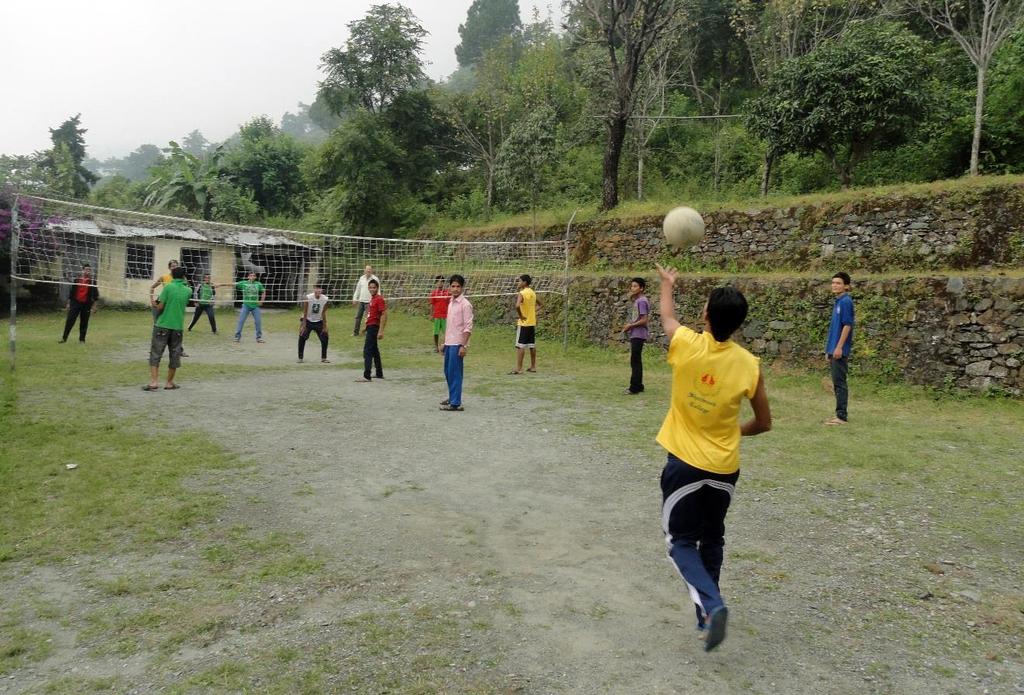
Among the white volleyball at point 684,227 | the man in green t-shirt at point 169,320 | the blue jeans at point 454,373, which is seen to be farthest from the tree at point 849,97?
the man in green t-shirt at point 169,320

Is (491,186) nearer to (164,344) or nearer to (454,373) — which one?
(164,344)

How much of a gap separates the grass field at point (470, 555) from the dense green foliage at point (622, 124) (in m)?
9.86

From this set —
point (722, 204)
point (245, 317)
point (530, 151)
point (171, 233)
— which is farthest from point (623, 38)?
point (171, 233)

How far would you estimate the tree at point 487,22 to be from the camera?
220ft

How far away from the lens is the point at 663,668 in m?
3.02

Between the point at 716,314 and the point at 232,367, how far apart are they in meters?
10.7

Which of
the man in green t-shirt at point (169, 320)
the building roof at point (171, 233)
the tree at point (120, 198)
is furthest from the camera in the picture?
the tree at point (120, 198)

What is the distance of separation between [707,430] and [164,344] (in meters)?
8.47

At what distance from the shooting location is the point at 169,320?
9406 mm

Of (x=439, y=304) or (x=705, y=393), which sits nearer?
(x=705, y=393)

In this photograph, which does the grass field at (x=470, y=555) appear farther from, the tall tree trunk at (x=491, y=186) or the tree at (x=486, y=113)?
the tree at (x=486, y=113)

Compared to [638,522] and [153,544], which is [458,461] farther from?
[153,544]

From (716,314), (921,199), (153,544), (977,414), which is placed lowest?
(153,544)

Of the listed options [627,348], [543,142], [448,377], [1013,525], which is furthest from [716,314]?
[543,142]
